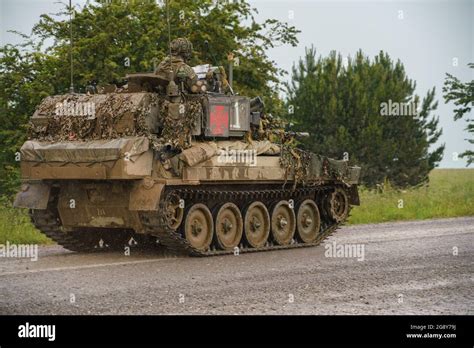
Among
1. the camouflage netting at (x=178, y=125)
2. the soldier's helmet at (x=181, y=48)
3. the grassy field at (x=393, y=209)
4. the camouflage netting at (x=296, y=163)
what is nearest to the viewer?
the camouflage netting at (x=178, y=125)

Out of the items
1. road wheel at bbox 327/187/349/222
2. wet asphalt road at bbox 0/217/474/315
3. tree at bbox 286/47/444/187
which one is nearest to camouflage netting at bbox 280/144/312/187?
road wheel at bbox 327/187/349/222

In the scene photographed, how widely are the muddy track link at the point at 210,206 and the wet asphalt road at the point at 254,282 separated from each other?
0.96 ft

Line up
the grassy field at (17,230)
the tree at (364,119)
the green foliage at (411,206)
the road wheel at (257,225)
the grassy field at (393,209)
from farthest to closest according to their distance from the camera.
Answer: the tree at (364,119) → the green foliage at (411,206) → the grassy field at (393,209) → the grassy field at (17,230) → the road wheel at (257,225)

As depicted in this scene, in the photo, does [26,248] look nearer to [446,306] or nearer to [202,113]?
[202,113]

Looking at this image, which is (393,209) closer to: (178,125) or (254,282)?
(178,125)

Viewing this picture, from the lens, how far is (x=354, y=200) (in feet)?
65.3

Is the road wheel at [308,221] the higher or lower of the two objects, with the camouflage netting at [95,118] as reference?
lower

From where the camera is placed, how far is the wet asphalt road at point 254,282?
1017cm

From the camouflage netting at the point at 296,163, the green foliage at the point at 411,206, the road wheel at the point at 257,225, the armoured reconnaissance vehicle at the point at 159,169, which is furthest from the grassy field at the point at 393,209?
the camouflage netting at the point at 296,163

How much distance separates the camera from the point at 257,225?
17.3m

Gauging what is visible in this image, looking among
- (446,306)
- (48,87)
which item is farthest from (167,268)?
(48,87)

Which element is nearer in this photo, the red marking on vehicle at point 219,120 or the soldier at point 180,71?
the soldier at point 180,71

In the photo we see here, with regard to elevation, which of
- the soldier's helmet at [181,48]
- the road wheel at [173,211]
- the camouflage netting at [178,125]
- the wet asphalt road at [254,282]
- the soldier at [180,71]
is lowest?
the wet asphalt road at [254,282]

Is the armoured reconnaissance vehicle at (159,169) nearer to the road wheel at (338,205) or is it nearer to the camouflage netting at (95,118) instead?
the camouflage netting at (95,118)
